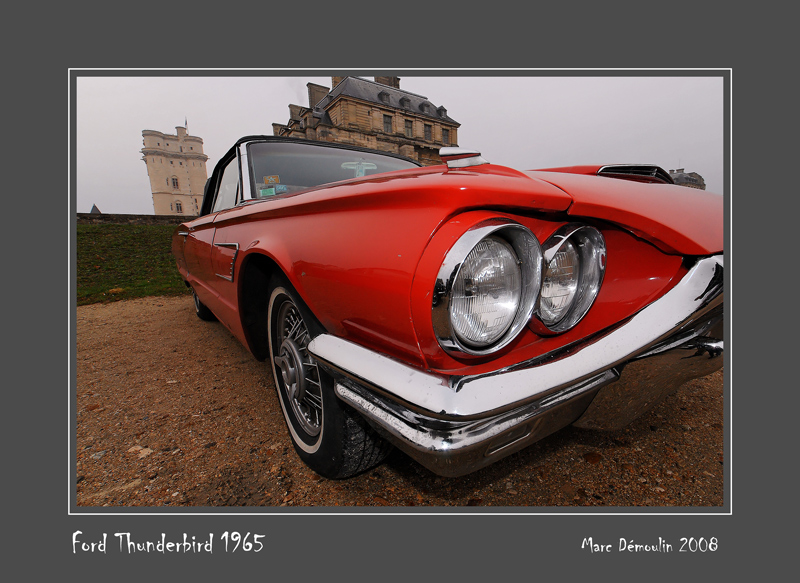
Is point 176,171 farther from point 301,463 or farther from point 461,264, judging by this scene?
point 461,264

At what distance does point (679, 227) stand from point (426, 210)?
0.79 meters

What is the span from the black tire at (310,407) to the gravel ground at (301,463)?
0.14m

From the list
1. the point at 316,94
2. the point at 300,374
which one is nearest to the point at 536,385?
the point at 300,374

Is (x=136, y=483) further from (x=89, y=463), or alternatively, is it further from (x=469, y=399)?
(x=469, y=399)

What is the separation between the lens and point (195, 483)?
153 centimetres

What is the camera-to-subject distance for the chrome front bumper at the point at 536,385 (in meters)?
0.82

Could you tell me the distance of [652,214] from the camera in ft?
3.53

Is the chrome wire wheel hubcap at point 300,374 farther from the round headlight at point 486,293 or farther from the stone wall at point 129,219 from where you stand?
the stone wall at point 129,219

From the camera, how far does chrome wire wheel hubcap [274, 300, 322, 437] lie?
1.53 m

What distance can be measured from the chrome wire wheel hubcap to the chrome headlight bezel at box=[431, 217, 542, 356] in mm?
805

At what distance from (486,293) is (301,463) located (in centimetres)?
125

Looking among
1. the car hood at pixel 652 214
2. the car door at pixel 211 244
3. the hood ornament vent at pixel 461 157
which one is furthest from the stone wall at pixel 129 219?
the car hood at pixel 652 214

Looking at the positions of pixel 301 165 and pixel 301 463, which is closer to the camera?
pixel 301 463

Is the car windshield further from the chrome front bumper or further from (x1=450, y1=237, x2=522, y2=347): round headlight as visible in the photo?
(x1=450, y1=237, x2=522, y2=347): round headlight
